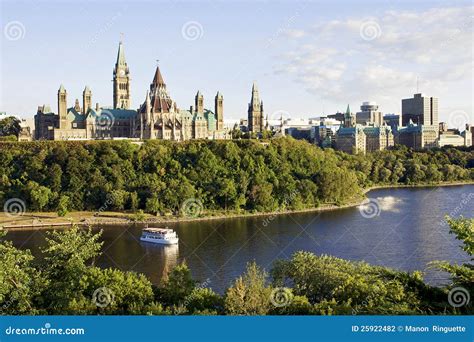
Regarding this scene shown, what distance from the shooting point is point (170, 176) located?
40562 mm

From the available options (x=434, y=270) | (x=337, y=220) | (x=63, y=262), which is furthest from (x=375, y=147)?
(x=63, y=262)

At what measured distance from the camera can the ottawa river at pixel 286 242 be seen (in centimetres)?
2218

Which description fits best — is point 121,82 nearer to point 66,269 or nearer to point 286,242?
point 286,242

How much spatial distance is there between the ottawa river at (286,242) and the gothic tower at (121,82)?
83.9ft

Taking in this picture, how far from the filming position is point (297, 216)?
3631 centimetres

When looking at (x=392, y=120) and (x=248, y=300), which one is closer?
(x=248, y=300)

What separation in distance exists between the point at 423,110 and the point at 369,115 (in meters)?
13.0

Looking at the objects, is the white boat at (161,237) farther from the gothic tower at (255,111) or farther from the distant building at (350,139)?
the distant building at (350,139)

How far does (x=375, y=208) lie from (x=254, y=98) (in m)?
29.7

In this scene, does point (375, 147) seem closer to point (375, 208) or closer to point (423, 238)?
point (375, 208)

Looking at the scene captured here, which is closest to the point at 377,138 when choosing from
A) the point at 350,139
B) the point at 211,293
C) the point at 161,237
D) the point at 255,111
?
the point at 350,139

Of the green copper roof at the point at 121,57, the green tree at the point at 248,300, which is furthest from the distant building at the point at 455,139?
the green tree at the point at 248,300

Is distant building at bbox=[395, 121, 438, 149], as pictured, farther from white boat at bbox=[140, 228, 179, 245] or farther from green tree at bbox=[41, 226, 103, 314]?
green tree at bbox=[41, 226, 103, 314]

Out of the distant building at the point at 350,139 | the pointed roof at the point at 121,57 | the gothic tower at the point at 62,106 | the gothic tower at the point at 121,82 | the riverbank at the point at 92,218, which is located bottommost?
the riverbank at the point at 92,218
